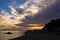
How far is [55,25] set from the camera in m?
81.9

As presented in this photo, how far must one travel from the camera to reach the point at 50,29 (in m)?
83.1

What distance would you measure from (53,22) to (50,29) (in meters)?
4.45

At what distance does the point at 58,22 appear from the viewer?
81.6 meters

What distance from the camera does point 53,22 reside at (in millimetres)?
83875

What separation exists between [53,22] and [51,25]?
210cm

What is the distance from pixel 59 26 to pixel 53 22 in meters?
5.45

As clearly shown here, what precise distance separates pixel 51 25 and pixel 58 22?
478 centimetres

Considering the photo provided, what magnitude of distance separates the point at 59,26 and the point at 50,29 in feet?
19.6

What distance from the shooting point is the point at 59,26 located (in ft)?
261

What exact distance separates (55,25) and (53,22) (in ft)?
8.78

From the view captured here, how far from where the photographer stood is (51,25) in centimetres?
8431

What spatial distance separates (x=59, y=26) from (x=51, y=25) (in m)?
6.02
